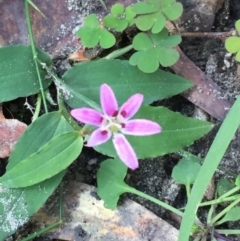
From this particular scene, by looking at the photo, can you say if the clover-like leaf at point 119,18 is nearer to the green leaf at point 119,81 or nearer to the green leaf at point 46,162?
the green leaf at point 119,81

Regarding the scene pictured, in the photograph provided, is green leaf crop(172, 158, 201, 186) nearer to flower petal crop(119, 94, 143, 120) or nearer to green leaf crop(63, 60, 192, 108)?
green leaf crop(63, 60, 192, 108)

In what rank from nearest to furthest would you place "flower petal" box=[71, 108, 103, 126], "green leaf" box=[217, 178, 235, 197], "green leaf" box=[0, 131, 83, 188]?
"flower petal" box=[71, 108, 103, 126] < "green leaf" box=[0, 131, 83, 188] < "green leaf" box=[217, 178, 235, 197]

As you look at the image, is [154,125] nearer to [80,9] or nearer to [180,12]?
[180,12]

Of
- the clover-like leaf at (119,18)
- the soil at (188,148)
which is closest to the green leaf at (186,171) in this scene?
the soil at (188,148)

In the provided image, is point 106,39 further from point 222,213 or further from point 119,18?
point 222,213

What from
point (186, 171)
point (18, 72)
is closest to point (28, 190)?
point (18, 72)

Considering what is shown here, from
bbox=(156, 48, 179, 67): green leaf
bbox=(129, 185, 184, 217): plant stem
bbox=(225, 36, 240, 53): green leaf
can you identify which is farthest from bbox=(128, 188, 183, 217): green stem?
bbox=(225, 36, 240, 53): green leaf

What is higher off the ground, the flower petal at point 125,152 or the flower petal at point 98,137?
the flower petal at point 98,137

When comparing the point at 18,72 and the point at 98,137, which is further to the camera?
the point at 18,72
